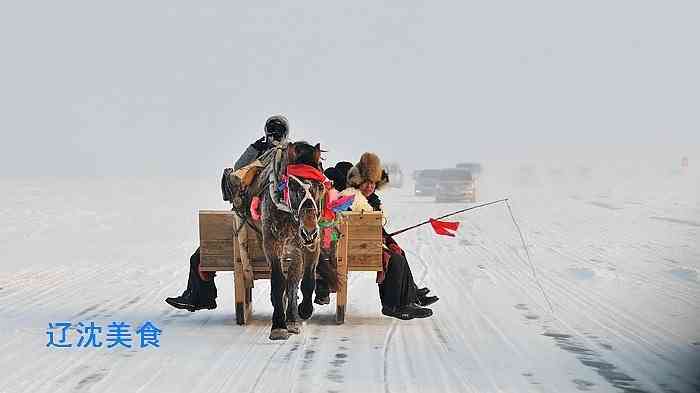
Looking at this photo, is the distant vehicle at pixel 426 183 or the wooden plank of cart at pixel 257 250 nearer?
the wooden plank of cart at pixel 257 250

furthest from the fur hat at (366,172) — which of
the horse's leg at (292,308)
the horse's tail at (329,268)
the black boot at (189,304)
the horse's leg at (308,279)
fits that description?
the black boot at (189,304)

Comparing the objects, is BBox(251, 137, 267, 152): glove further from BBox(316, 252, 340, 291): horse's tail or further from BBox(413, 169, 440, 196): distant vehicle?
BBox(413, 169, 440, 196): distant vehicle

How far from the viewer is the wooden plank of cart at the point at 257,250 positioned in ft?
41.2

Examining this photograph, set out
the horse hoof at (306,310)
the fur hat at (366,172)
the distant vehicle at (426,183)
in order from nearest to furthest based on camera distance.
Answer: the horse hoof at (306,310)
the fur hat at (366,172)
the distant vehicle at (426,183)

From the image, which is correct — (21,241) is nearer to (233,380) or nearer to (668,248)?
(668,248)

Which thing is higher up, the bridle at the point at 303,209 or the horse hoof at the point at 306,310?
the bridle at the point at 303,209

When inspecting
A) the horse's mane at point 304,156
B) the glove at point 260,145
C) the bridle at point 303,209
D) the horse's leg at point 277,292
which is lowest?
the horse's leg at point 277,292

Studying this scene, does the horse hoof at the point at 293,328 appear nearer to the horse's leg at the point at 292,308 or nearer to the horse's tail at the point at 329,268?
the horse's leg at the point at 292,308

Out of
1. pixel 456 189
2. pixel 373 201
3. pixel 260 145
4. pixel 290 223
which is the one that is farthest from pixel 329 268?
pixel 456 189

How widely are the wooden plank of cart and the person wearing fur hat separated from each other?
18cm

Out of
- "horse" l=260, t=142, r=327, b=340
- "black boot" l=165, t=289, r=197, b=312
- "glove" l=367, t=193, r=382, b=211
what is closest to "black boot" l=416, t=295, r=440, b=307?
"glove" l=367, t=193, r=382, b=211

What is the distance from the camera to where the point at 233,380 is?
9.49 m

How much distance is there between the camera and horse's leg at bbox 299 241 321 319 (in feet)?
39.9

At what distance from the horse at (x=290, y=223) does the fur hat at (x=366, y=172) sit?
3.83 feet
